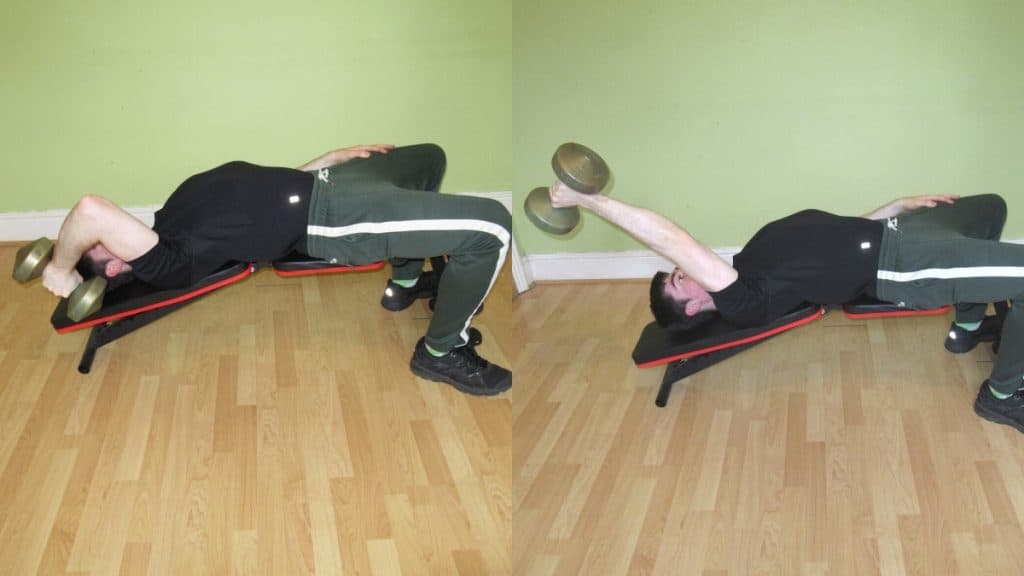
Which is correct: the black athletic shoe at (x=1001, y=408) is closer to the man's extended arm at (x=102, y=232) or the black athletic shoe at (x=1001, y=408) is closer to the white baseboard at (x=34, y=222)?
the man's extended arm at (x=102, y=232)

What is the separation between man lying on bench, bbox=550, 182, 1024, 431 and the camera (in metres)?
2.69

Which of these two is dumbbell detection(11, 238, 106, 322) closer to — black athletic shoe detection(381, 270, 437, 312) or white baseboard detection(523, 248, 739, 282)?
black athletic shoe detection(381, 270, 437, 312)

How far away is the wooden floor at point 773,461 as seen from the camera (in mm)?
2271

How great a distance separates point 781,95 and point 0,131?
262 centimetres

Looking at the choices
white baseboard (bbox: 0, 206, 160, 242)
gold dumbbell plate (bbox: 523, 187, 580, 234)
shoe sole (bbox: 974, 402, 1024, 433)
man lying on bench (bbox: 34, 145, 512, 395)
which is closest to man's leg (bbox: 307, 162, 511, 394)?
man lying on bench (bbox: 34, 145, 512, 395)

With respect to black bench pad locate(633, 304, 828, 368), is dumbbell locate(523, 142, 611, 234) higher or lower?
higher

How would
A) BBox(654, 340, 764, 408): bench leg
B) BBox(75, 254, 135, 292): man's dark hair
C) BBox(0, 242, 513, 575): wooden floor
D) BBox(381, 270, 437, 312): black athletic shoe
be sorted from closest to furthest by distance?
1. BBox(0, 242, 513, 575): wooden floor
2. BBox(75, 254, 135, 292): man's dark hair
3. BBox(654, 340, 764, 408): bench leg
4. BBox(381, 270, 437, 312): black athletic shoe

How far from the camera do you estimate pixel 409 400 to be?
2830mm

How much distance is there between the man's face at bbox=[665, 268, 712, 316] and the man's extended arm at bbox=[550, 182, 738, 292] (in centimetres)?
17

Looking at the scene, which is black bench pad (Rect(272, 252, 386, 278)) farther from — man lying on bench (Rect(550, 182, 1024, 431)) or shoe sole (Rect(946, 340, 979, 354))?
shoe sole (Rect(946, 340, 979, 354))

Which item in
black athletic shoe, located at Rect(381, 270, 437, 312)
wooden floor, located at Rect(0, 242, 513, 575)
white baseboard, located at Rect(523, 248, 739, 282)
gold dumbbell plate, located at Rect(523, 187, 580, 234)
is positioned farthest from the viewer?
white baseboard, located at Rect(523, 248, 739, 282)

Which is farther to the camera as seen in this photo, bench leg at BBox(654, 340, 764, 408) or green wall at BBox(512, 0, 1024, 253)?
green wall at BBox(512, 0, 1024, 253)

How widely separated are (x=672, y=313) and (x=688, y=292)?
8 centimetres

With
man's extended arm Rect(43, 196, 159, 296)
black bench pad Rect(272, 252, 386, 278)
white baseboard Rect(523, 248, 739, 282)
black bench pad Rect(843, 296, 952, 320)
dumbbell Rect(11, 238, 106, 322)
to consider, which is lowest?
white baseboard Rect(523, 248, 739, 282)
